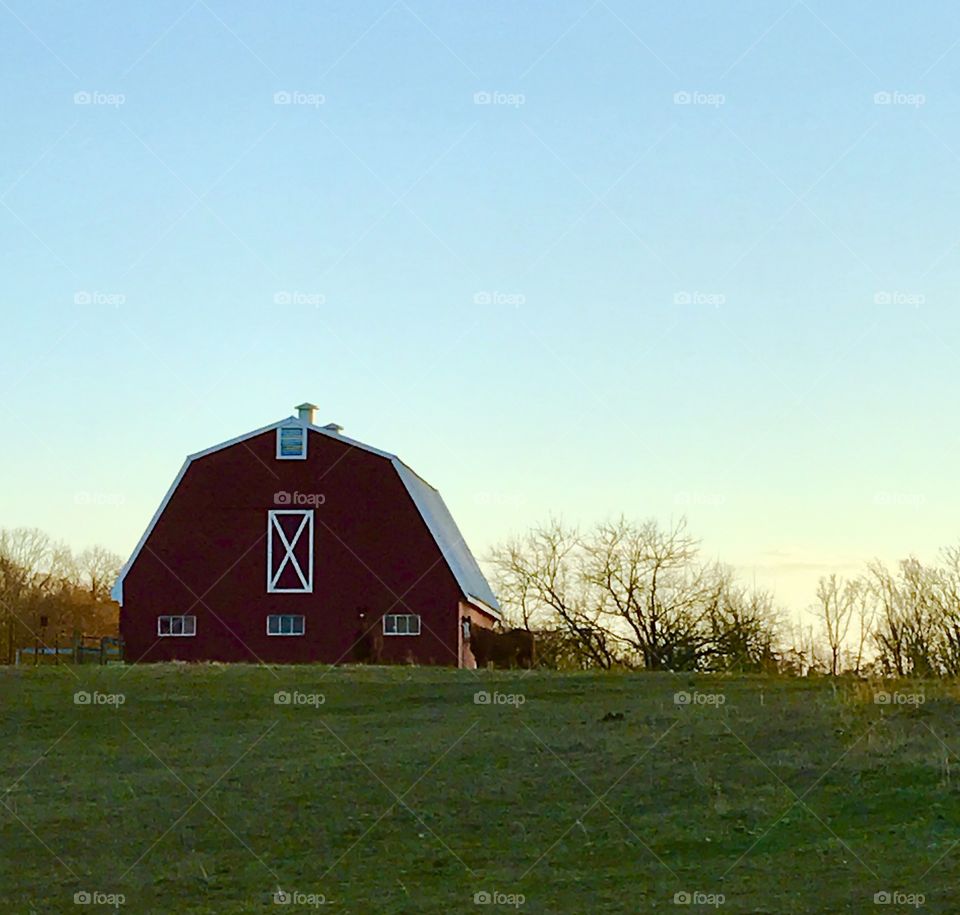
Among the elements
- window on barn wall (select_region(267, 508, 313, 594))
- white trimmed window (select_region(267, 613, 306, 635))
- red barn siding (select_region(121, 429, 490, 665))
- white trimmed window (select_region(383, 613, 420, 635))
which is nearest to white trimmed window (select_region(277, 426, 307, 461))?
red barn siding (select_region(121, 429, 490, 665))

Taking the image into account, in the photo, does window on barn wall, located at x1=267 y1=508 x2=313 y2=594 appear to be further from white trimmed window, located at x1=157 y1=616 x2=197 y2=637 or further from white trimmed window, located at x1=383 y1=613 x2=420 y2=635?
white trimmed window, located at x1=157 y1=616 x2=197 y2=637

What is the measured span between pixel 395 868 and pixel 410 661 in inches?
973

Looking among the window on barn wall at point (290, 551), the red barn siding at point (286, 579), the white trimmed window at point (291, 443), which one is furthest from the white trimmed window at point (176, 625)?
the white trimmed window at point (291, 443)

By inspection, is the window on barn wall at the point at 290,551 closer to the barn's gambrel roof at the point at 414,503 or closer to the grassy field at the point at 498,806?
the barn's gambrel roof at the point at 414,503

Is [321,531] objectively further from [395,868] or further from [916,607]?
[395,868]

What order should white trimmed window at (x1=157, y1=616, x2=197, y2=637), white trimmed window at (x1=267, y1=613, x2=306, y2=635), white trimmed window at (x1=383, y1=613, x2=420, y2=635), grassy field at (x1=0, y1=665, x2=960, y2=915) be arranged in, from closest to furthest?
grassy field at (x1=0, y1=665, x2=960, y2=915)
white trimmed window at (x1=383, y1=613, x2=420, y2=635)
white trimmed window at (x1=267, y1=613, x2=306, y2=635)
white trimmed window at (x1=157, y1=616, x2=197, y2=637)

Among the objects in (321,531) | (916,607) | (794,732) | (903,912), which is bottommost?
(903,912)

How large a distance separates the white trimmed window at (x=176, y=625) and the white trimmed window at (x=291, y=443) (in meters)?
4.75

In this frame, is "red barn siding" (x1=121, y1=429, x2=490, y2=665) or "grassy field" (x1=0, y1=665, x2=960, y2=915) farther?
"red barn siding" (x1=121, y1=429, x2=490, y2=665)

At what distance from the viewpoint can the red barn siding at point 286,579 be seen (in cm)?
3884

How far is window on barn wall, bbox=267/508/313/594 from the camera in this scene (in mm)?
39031

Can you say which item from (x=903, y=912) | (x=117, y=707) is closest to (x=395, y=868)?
(x=903, y=912)

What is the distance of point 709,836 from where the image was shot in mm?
14391

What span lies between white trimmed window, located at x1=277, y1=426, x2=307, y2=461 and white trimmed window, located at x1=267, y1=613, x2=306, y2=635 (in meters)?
4.03
